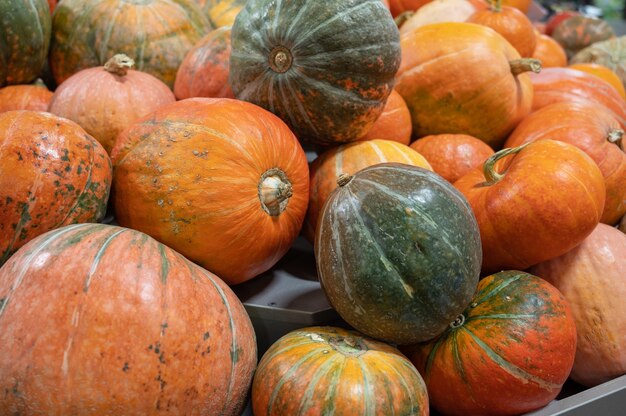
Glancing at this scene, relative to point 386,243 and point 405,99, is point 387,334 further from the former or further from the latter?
point 405,99

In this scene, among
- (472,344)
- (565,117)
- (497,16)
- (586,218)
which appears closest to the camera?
(472,344)

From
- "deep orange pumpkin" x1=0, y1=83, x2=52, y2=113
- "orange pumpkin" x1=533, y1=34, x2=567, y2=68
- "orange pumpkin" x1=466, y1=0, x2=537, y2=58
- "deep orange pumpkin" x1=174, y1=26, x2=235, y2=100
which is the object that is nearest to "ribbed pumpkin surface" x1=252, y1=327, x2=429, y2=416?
"deep orange pumpkin" x1=174, y1=26, x2=235, y2=100

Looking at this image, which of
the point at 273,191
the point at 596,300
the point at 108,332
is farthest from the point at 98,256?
the point at 596,300

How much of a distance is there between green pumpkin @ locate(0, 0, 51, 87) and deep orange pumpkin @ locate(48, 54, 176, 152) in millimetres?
307

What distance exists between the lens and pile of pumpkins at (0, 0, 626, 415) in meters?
1.14

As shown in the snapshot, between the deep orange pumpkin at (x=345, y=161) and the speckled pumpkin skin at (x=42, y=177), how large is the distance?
616 millimetres

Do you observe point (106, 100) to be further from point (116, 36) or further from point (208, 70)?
point (116, 36)

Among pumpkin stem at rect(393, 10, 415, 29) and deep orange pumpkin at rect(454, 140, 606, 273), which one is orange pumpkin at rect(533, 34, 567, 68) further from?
deep orange pumpkin at rect(454, 140, 606, 273)

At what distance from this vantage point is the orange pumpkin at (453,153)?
1.94m

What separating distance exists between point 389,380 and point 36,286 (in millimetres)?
739

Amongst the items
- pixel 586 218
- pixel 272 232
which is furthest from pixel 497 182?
pixel 272 232

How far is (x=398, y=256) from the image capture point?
4.15 feet

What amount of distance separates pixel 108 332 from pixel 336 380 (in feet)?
1.52

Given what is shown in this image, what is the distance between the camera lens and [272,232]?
154 centimetres
